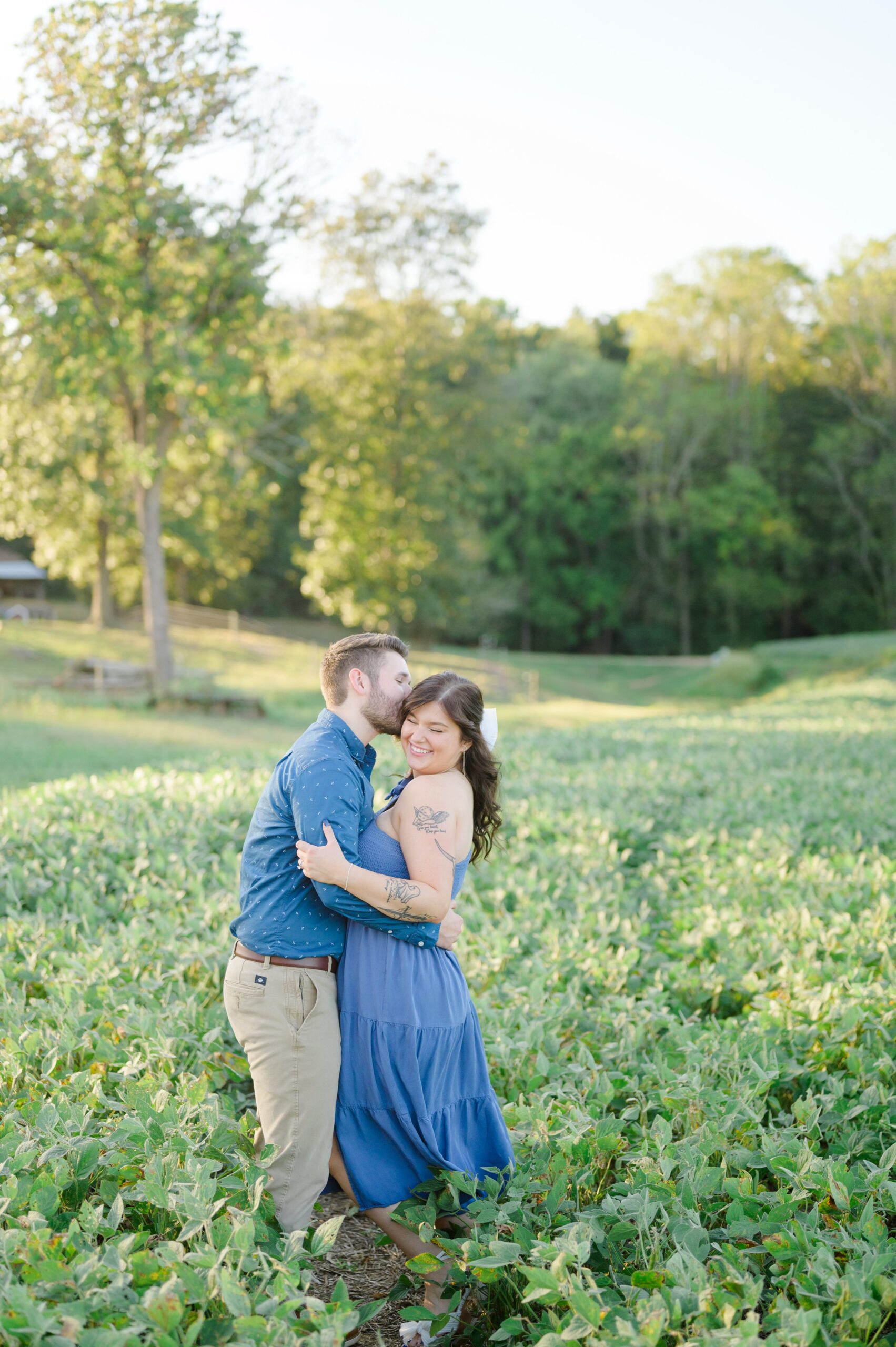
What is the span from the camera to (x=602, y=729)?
1488 cm

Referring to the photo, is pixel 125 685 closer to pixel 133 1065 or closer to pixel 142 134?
pixel 142 134

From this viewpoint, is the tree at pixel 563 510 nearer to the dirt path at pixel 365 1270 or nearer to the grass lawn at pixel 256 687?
the grass lawn at pixel 256 687

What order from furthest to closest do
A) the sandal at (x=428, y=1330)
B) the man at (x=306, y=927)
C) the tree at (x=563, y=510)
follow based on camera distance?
the tree at (x=563, y=510) → the man at (x=306, y=927) → the sandal at (x=428, y=1330)

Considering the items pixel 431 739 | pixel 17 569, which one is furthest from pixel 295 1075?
pixel 17 569

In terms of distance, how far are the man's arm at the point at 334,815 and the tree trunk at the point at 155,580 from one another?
16772 mm

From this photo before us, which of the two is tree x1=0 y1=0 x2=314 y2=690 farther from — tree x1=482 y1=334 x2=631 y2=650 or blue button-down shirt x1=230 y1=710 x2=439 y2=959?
tree x1=482 y1=334 x2=631 y2=650

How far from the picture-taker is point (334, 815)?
286 centimetres

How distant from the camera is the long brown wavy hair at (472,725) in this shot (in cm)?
301

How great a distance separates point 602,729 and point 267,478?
92.5ft

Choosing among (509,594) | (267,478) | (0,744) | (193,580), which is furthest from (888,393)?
(0,744)

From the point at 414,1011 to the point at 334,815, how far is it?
24.4 inches

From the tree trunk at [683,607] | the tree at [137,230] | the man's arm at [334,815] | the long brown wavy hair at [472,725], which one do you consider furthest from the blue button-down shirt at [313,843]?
the tree trunk at [683,607]

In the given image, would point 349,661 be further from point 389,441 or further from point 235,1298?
point 389,441

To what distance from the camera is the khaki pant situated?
292 cm
